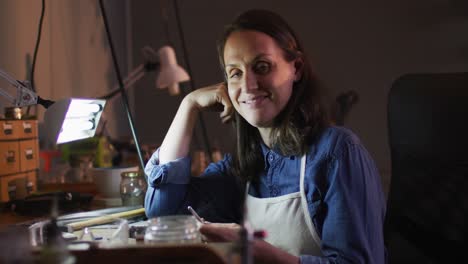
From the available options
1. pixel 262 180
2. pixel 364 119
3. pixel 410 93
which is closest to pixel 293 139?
pixel 262 180

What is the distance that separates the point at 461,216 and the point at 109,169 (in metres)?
0.91

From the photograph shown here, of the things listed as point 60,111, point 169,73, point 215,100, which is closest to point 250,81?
point 215,100

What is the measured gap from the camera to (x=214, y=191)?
52.1 inches

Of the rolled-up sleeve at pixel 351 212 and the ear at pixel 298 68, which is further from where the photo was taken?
the ear at pixel 298 68

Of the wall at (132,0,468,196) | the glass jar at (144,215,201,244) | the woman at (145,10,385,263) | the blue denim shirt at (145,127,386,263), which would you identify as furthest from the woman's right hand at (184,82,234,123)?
the wall at (132,0,468,196)

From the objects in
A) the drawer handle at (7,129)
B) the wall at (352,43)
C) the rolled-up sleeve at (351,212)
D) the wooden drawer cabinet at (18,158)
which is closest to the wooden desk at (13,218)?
the wooden drawer cabinet at (18,158)

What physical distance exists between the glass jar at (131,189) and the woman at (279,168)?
0.28 feet

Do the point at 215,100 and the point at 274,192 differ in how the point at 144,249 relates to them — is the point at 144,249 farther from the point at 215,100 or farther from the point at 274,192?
the point at 215,100

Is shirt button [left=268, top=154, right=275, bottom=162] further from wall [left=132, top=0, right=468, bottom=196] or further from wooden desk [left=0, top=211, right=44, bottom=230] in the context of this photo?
wall [left=132, top=0, right=468, bottom=196]

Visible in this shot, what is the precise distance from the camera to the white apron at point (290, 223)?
1058 millimetres

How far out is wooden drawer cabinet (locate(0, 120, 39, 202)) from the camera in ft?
4.26

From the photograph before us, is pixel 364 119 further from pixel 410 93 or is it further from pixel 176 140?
pixel 176 140

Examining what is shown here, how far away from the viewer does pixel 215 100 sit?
52.9 inches

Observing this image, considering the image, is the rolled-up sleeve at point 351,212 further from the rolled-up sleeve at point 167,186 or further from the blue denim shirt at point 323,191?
the rolled-up sleeve at point 167,186
